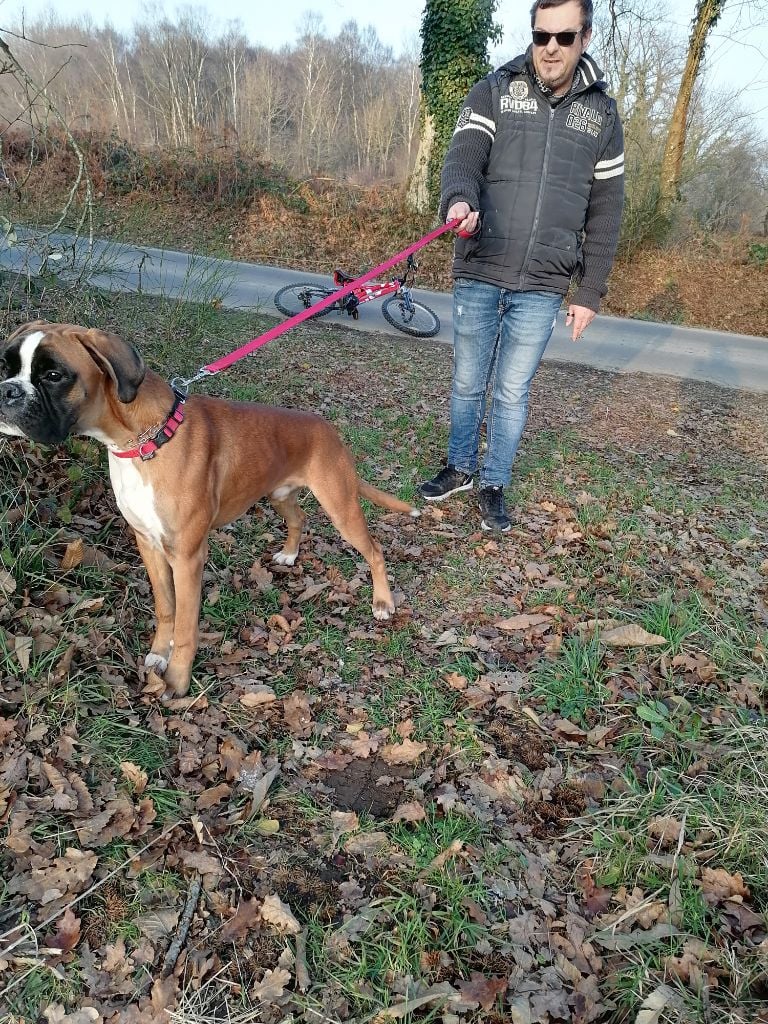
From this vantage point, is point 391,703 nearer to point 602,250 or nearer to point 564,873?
point 564,873

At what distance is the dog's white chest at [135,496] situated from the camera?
2865mm

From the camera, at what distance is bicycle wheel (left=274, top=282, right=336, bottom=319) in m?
11.0

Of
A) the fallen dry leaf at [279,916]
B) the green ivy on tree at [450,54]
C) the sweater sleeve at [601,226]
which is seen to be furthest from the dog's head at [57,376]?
the green ivy on tree at [450,54]

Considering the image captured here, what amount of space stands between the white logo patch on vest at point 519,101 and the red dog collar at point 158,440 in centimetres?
295

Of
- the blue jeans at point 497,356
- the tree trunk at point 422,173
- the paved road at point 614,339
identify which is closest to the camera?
the blue jeans at point 497,356

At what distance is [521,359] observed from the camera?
4.54m

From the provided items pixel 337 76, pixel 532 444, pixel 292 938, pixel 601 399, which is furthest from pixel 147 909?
pixel 337 76

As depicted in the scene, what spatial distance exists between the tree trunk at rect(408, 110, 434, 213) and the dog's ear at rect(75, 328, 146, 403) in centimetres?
1739

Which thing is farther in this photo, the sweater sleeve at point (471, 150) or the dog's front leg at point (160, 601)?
the sweater sleeve at point (471, 150)

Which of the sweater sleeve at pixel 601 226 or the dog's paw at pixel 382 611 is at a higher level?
the sweater sleeve at pixel 601 226

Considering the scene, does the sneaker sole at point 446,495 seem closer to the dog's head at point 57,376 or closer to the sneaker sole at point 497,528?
the sneaker sole at point 497,528

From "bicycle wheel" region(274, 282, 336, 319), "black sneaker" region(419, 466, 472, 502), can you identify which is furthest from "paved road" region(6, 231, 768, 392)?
"black sneaker" region(419, 466, 472, 502)

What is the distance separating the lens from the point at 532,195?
4164mm

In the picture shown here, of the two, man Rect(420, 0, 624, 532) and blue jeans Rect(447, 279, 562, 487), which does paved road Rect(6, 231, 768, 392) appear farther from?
man Rect(420, 0, 624, 532)
